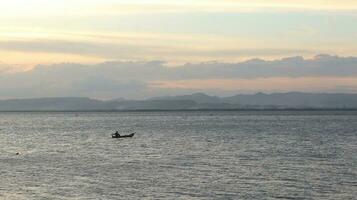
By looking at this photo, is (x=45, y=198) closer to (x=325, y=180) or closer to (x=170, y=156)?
(x=325, y=180)

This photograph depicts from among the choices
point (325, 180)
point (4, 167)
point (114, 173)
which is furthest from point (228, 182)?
point (4, 167)

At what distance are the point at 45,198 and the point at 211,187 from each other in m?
12.0

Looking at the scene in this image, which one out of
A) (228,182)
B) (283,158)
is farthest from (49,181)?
(283,158)

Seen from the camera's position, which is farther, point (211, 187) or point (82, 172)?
point (82, 172)

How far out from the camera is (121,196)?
4456cm

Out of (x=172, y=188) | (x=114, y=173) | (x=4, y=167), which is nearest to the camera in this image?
(x=172, y=188)

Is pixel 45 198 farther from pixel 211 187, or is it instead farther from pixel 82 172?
pixel 82 172

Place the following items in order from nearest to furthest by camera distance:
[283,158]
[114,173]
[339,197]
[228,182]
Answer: [339,197] → [228,182] → [114,173] → [283,158]

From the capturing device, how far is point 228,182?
50594 mm

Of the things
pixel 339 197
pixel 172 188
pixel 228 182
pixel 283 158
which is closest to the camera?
pixel 339 197

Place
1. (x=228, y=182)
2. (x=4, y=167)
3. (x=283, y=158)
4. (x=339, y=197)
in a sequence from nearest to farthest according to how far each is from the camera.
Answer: (x=339, y=197)
(x=228, y=182)
(x=4, y=167)
(x=283, y=158)

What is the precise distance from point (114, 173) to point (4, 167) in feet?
44.6

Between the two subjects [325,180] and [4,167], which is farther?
[4,167]

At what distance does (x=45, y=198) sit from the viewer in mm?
43656
